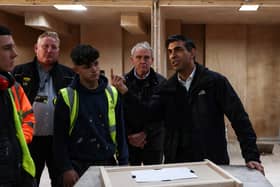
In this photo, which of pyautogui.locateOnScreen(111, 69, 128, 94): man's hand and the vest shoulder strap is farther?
pyautogui.locateOnScreen(111, 69, 128, 94): man's hand

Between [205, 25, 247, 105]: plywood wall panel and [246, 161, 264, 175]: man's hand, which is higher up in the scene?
[205, 25, 247, 105]: plywood wall panel

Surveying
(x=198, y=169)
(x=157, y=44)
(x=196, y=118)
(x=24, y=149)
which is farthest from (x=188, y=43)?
(x=157, y=44)

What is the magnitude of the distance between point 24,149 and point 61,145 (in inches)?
10.4

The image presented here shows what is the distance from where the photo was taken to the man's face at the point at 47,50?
269 cm

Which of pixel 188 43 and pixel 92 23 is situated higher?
pixel 92 23

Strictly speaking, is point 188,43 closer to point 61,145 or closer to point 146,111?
point 146,111

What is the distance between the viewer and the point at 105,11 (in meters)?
5.12

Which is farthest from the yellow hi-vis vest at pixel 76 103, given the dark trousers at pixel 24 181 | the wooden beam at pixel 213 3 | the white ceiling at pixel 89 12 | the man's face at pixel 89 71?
the white ceiling at pixel 89 12

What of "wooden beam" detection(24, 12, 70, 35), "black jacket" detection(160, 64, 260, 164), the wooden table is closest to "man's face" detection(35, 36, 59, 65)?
"black jacket" detection(160, 64, 260, 164)

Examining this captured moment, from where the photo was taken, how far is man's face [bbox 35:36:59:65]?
2.69 m

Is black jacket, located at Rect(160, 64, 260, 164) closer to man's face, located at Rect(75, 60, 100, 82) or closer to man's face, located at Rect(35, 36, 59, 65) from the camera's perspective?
man's face, located at Rect(75, 60, 100, 82)

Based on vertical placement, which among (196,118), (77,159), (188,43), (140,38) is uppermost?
(140,38)

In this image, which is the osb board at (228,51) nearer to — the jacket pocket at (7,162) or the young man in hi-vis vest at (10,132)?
the young man in hi-vis vest at (10,132)

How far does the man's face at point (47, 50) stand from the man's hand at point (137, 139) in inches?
32.7
